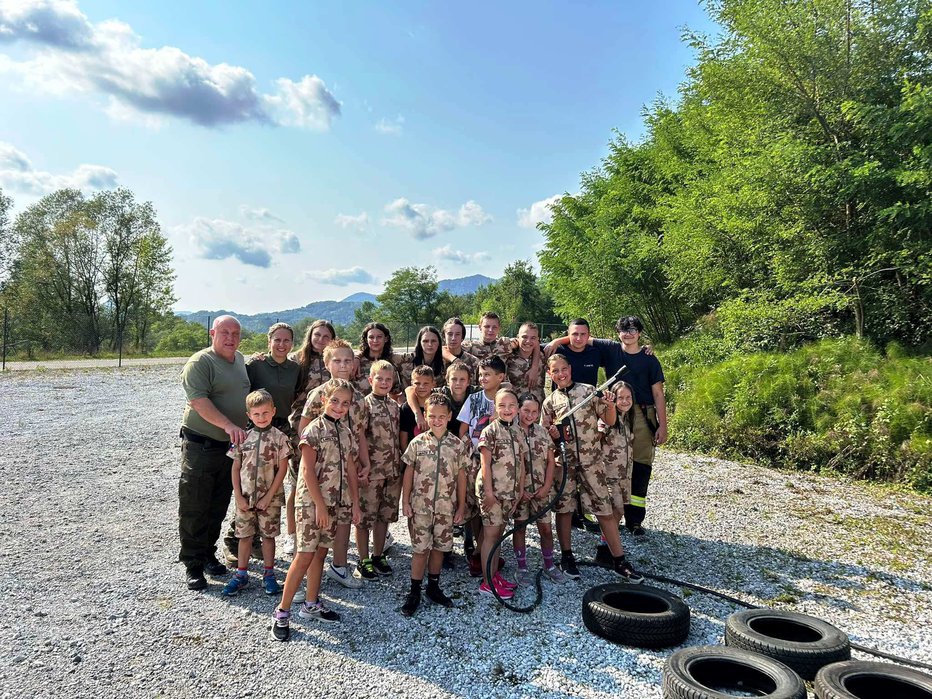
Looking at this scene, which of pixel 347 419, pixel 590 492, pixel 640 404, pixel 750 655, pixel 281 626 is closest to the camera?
pixel 750 655

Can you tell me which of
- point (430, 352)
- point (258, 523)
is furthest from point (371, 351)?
point (258, 523)

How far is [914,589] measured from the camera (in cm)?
470

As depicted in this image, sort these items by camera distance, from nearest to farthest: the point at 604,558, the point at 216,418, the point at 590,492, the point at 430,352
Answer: the point at 216,418, the point at 590,492, the point at 604,558, the point at 430,352

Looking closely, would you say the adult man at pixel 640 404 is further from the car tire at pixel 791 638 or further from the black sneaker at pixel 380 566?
the black sneaker at pixel 380 566

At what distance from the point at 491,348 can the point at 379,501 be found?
193 centimetres

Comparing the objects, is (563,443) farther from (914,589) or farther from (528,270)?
(528,270)

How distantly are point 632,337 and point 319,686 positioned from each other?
13.4 feet

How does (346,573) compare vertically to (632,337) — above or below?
below

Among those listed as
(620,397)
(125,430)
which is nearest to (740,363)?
(620,397)

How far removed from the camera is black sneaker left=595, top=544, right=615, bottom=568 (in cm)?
496

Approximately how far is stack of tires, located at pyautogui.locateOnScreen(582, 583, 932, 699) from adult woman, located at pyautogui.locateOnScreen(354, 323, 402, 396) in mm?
2594

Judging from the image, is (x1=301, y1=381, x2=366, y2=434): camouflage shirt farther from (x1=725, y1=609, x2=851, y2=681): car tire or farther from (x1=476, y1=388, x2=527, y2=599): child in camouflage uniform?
(x1=725, y1=609, x2=851, y2=681): car tire

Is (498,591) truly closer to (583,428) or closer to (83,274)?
(583,428)

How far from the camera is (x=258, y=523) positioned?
14.0 feet
